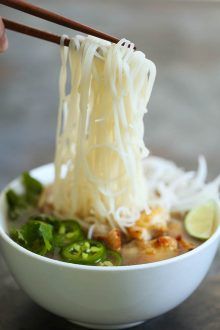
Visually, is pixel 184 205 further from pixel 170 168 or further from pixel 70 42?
pixel 70 42

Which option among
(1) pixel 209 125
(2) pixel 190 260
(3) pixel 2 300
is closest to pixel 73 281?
(2) pixel 190 260

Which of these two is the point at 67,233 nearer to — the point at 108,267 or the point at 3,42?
the point at 108,267

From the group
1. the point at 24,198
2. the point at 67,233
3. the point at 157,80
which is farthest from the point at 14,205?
the point at 157,80

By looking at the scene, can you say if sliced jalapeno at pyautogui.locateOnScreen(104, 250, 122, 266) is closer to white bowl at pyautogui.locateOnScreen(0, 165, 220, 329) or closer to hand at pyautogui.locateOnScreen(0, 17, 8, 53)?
white bowl at pyautogui.locateOnScreen(0, 165, 220, 329)

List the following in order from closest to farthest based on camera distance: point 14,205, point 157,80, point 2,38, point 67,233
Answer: point 2,38
point 67,233
point 14,205
point 157,80

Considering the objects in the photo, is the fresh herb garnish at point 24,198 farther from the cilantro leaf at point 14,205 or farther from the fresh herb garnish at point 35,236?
the fresh herb garnish at point 35,236

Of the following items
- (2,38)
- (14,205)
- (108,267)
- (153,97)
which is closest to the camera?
(108,267)
